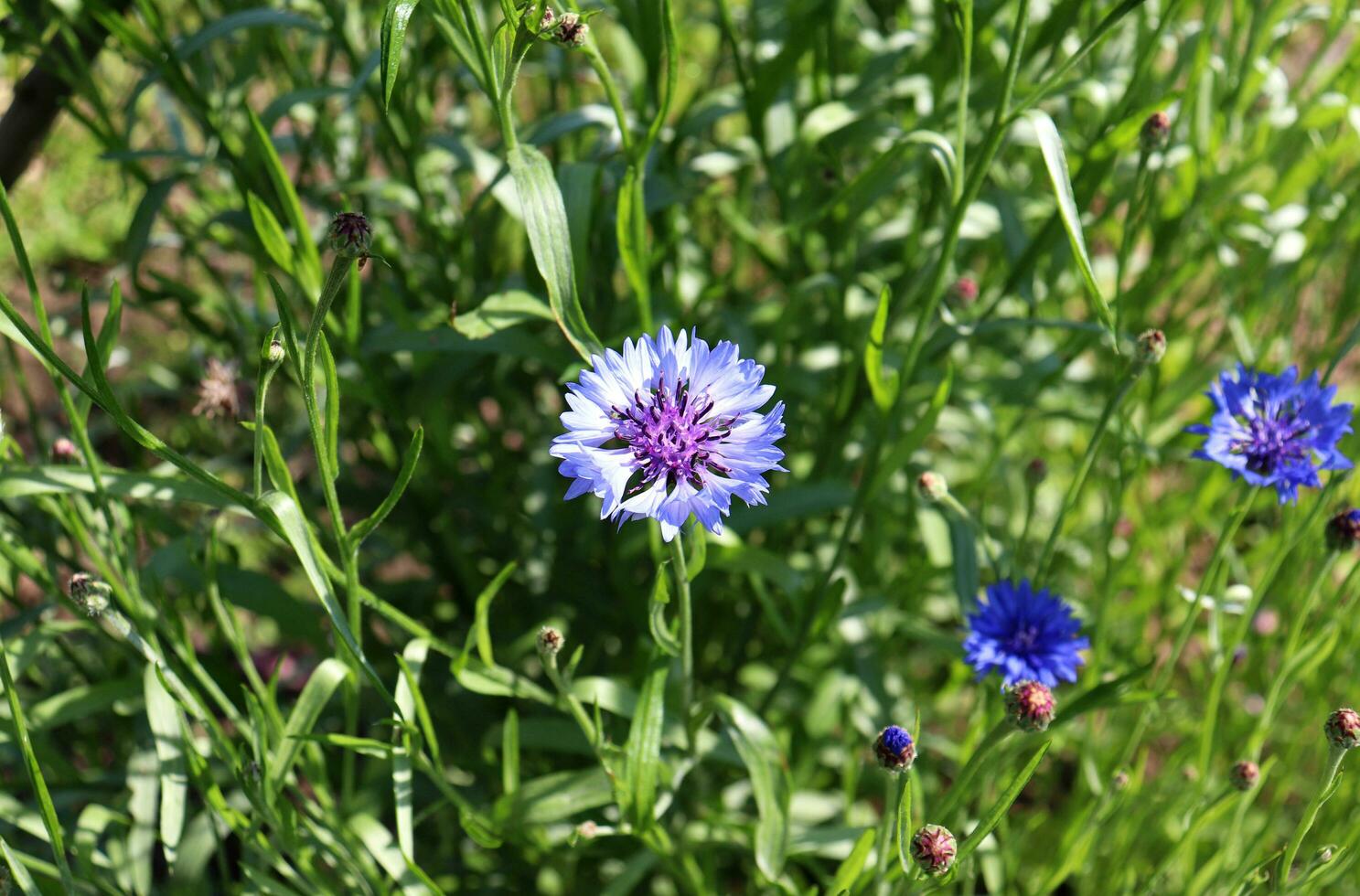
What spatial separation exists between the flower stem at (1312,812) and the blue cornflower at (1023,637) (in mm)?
209

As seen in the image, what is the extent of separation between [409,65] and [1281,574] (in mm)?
1183

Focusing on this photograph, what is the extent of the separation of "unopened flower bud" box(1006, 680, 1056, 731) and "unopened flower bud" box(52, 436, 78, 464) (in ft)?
2.90

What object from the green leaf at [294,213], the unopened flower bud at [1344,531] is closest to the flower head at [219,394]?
the green leaf at [294,213]

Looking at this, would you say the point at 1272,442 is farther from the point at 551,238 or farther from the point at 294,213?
the point at 294,213

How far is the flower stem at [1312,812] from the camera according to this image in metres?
0.84

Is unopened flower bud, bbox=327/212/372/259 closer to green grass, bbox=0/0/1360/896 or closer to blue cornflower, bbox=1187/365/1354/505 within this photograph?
green grass, bbox=0/0/1360/896

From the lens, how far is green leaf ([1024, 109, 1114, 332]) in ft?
2.81

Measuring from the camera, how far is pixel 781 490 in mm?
1283

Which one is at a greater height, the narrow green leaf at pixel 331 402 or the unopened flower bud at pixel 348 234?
the unopened flower bud at pixel 348 234

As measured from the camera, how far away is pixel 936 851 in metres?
0.80

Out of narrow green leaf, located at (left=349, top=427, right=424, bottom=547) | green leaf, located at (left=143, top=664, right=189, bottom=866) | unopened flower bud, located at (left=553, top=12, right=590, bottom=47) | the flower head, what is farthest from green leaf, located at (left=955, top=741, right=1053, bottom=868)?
the flower head

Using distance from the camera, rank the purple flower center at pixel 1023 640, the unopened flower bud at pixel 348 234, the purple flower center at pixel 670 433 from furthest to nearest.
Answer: the purple flower center at pixel 1023 640, the purple flower center at pixel 670 433, the unopened flower bud at pixel 348 234

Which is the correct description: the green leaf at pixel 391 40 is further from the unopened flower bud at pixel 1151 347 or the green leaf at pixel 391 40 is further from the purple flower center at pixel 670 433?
the unopened flower bud at pixel 1151 347

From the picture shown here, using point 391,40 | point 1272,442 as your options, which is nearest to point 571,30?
point 391,40
